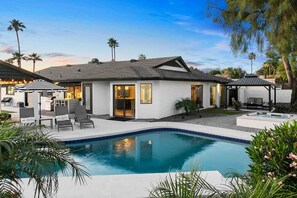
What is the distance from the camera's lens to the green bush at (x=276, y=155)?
4.04 meters

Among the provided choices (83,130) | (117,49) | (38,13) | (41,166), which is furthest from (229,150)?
(117,49)

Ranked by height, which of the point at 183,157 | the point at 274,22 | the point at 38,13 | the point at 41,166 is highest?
the point at 38,13

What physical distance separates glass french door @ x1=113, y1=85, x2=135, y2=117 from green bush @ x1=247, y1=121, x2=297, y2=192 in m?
15.0

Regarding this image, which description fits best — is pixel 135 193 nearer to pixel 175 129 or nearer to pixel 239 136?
pixel 239 136

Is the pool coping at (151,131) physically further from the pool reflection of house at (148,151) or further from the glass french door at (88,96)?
the glass french door at (88,96)

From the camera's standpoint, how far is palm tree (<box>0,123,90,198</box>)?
3160 mm

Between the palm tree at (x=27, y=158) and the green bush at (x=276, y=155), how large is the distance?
3204 millimetres

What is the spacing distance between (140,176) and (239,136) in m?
7.35

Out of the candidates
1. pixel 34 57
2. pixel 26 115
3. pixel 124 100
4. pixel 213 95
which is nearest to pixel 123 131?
pixel 26 115

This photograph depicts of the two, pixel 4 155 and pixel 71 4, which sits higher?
pixel 71 4

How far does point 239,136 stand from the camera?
497 inches

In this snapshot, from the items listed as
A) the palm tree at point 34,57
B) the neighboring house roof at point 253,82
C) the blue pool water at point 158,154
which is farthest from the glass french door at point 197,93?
the palm tree at point 34,57

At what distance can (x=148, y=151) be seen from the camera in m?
11.5

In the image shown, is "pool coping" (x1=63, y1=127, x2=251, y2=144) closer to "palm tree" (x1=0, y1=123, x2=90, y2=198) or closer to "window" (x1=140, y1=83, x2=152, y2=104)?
"window" (x1=140, y1=83, x2=152, y2=104)
